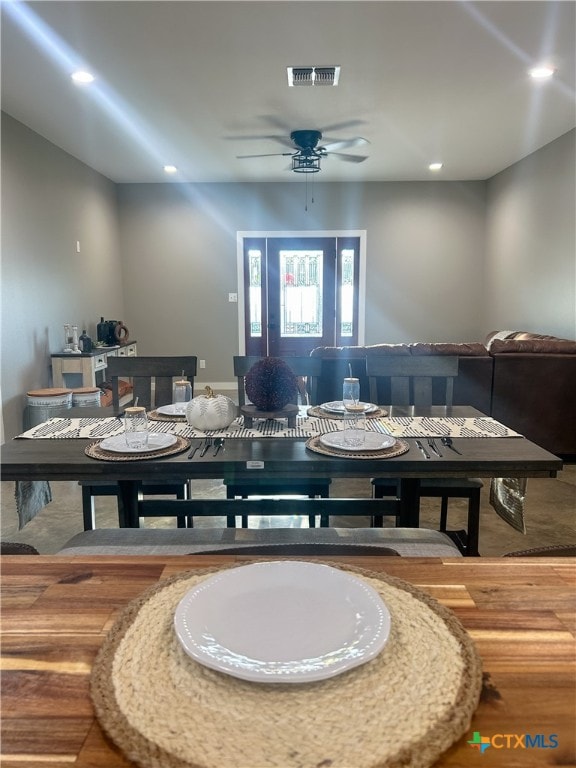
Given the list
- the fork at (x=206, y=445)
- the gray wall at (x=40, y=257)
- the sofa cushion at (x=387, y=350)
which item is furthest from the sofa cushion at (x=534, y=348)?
the gray wall at (x=40, y=257)

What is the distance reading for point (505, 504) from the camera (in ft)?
6.21

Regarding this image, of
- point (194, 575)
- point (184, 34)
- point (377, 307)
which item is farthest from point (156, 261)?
point (194, 575)

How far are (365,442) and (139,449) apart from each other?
27.9 inches

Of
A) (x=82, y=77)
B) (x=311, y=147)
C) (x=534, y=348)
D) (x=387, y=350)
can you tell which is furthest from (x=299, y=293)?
Answer: (x=82, y=77)

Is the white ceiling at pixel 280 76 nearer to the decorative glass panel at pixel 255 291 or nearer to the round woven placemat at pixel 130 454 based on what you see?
the decorative glass panel at pixel 255 291

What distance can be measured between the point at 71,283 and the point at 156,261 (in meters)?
1.85

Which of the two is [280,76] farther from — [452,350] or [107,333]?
[107,333]

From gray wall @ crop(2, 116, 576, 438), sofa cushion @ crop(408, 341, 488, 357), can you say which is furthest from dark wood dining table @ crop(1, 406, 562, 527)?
gray wall @ crop(2, 116, 576, 438)

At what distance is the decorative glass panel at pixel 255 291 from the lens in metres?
7.11

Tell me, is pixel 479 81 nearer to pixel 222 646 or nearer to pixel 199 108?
pixel 199 108

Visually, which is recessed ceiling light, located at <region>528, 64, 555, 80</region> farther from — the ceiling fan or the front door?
the front door

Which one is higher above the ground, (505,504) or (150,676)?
(150,676)

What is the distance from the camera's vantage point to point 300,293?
7223 millimetres

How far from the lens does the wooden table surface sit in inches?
17.9
